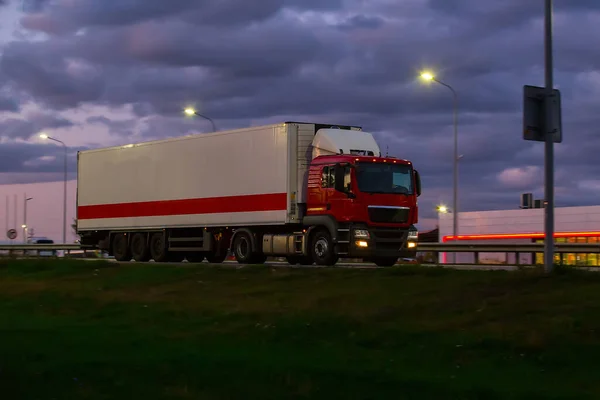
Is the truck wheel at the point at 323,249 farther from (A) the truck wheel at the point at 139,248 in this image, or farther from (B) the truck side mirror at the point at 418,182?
(A) the truck wheel at the point at 139,248

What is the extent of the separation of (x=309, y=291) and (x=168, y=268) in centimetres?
671

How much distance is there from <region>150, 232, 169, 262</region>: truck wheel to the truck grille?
9.93m

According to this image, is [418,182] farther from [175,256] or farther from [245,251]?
[175,256]

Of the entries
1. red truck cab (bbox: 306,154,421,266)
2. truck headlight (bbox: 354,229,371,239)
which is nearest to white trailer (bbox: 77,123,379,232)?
red truck cab (bbox: 306,154,421,266)

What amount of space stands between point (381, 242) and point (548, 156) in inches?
317

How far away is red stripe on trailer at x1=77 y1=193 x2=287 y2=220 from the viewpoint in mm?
26812

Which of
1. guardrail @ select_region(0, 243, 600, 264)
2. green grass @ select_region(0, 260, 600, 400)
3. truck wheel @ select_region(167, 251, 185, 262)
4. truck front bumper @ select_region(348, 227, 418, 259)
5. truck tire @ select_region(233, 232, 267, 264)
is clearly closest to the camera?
green grass @ select_region(0, 260, 600, 400)

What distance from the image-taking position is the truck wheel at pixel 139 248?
32.7 metres

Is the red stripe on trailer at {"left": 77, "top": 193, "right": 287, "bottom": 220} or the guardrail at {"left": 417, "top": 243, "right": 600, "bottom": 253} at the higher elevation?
the red stripe on trailer at {"left": 77, "top": 193, "right": 287, "bottom": 220}

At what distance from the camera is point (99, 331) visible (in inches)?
563

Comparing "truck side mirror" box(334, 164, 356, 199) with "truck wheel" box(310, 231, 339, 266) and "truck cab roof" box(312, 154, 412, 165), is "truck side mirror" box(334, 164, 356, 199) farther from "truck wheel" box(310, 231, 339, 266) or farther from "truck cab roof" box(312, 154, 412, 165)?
"truck wheel" box(310, 231, 339, 266)

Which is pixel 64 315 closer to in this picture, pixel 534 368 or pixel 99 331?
pixel 99 331

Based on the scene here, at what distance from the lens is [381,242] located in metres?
24.4

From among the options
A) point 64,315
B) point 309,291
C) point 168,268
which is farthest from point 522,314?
point 168,268
